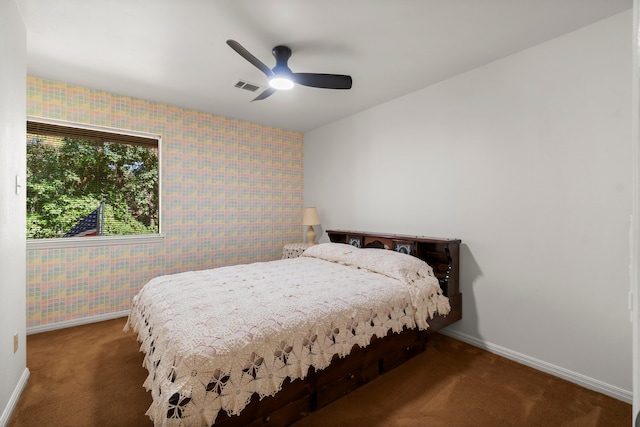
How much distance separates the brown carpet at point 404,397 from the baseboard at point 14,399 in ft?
0.11

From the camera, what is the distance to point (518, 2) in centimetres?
197

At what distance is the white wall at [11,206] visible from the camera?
1.76 meters

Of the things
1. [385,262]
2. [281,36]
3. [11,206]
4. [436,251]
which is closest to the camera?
[11,206]

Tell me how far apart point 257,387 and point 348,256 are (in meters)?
1.72

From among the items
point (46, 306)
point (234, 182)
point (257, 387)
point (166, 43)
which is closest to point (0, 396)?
point (257, 387)

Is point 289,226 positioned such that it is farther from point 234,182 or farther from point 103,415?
point 103,415

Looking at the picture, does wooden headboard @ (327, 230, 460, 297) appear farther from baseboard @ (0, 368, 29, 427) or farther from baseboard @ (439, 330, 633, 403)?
baseboard @ (0, 368, 29, 427)

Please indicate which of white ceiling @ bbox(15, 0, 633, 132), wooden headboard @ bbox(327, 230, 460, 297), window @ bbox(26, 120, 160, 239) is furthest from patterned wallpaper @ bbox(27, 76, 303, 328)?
wooden headboard @ bbox(327, 230, 460, 297)

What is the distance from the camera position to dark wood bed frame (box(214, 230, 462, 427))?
64.4 inches

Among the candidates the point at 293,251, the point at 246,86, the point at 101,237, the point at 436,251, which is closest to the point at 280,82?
the point at 246,86

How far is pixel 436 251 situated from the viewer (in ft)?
9.90

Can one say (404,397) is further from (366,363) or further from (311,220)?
(311,220)

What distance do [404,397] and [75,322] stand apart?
3.42 meters

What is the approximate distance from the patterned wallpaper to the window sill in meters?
0.05
